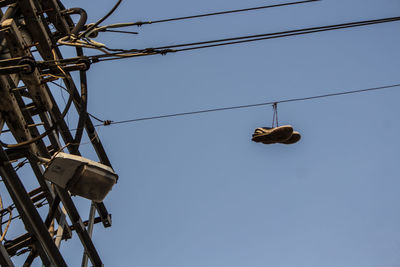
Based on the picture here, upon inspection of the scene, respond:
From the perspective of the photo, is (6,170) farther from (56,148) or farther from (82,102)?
(56,148)

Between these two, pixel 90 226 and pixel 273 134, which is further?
pixel 90 226

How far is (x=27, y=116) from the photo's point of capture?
4.20 metres

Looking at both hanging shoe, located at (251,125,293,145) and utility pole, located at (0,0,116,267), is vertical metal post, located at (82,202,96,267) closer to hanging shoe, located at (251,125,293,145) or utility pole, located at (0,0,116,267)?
utility pole, located at (0,0,116,267)

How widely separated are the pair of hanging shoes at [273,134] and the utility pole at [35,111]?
1.85m

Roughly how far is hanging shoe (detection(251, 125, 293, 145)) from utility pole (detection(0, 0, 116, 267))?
1.85 m

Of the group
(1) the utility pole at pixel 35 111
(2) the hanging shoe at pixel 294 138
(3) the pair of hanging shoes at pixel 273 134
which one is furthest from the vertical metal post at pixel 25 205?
(2) the hanging shoe at pixel 294 138

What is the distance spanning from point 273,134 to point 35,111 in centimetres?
242

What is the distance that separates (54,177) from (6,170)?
0.58m

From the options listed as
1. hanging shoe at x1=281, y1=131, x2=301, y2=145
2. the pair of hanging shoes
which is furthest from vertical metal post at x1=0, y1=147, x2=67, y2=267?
hanging shoe at x1=281, y1=131, x2=301, y2=145

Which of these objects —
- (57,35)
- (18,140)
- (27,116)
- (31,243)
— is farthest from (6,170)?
(57,35)

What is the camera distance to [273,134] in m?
4.89

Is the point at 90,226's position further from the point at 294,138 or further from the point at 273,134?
the point at 294,138

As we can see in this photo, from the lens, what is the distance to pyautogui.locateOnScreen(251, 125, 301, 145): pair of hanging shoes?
4.84 meters

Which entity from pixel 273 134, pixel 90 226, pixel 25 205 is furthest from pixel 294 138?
pixel 25 205
